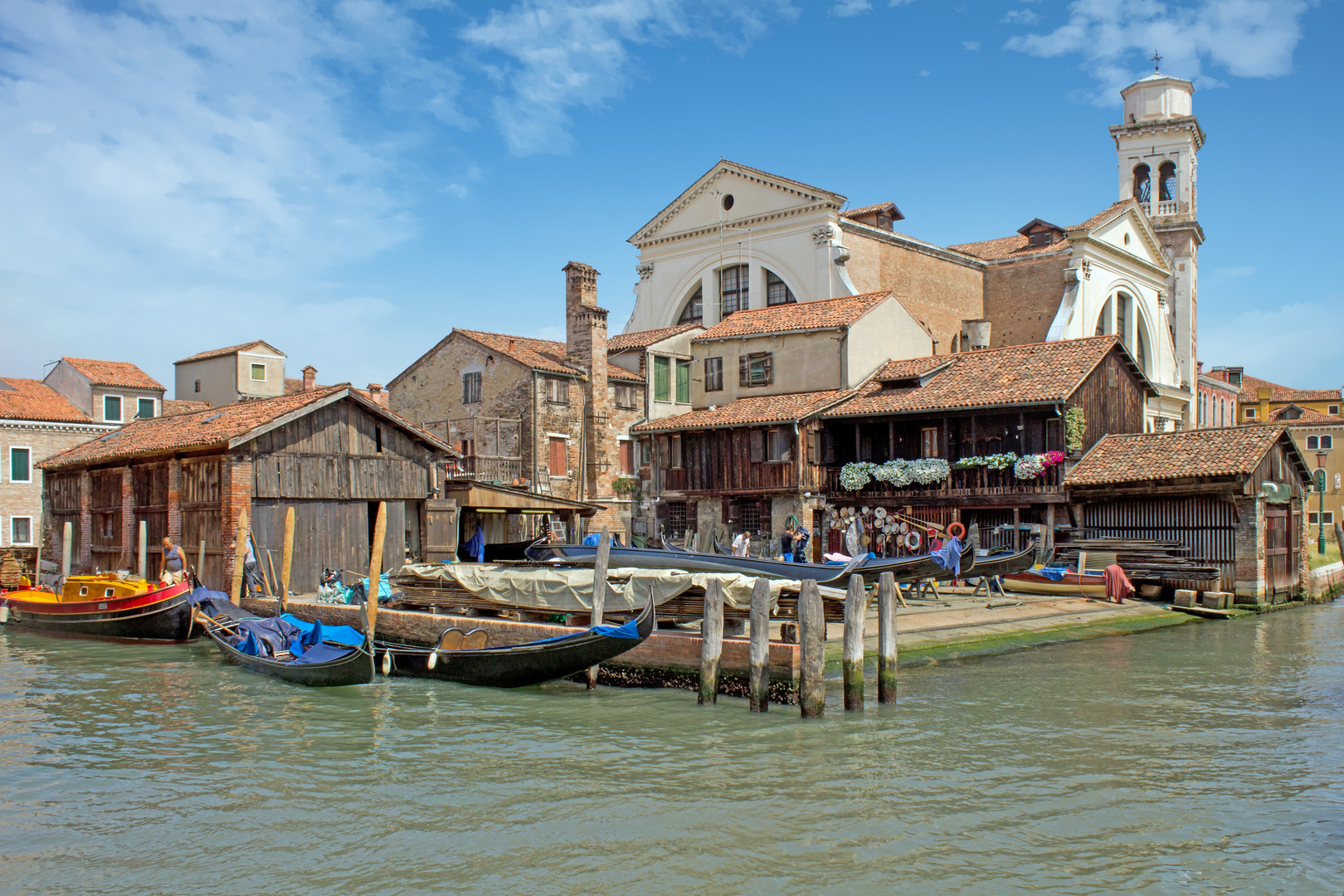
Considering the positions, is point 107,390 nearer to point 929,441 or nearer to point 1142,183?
point 929,441

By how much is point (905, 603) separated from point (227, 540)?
1316cm

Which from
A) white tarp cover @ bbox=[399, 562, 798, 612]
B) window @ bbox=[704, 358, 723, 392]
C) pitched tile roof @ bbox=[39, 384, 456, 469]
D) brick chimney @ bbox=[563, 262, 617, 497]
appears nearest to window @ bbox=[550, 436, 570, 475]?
brick chimney @ bbox=[563, 262, 617, 497]

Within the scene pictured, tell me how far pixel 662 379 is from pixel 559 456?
454 cm

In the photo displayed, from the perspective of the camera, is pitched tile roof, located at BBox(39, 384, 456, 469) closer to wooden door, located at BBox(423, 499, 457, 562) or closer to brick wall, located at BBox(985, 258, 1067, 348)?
wooden door, located at BBox(423, 499, 457, 562)

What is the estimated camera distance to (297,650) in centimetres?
1485

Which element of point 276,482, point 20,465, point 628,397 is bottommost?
point 276,482

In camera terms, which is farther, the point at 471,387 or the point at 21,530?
the point at 21,530

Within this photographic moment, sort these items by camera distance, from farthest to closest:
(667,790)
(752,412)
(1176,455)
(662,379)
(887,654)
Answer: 1. (662,379)
2. (752,412)
3. (1176,455)
4. (887,654)
5. (667,790)

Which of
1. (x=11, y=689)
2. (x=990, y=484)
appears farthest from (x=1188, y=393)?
(x=11, y=689)

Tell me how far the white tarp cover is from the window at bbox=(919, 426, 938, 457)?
44.5 feet

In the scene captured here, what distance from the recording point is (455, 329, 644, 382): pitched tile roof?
31.3m

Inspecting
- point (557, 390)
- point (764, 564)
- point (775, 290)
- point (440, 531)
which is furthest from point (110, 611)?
point (775, 290)

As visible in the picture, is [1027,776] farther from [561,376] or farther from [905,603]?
[561,376]

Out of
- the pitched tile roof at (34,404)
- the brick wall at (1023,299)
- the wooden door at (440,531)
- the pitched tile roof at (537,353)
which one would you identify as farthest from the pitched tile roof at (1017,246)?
the pitched tile roof at (34,404)
